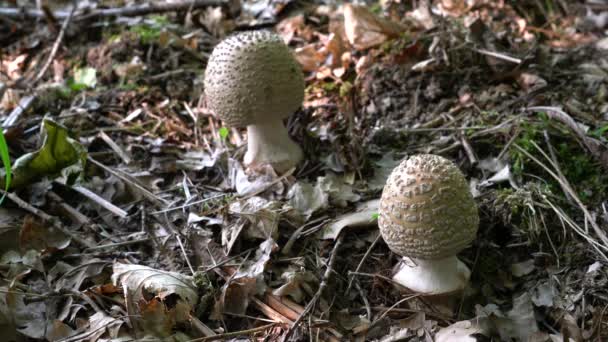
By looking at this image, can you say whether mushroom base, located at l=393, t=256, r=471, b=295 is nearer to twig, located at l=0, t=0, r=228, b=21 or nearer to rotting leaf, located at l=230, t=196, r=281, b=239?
rotting leaf, located at l=230, t=196, r=281, b=239

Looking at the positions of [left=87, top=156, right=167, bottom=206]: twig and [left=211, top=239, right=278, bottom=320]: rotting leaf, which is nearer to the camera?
[left=211, top=239, right=278, bottom=320]: rotting leaf

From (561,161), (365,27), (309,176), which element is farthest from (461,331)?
(365,27)

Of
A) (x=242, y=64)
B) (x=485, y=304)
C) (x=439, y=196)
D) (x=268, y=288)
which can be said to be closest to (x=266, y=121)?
(x=242, y=64)

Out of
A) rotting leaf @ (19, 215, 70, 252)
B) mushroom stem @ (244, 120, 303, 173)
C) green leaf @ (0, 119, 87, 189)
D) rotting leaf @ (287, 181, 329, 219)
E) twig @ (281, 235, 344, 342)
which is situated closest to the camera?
twig @ (281, 235, 344, 342)

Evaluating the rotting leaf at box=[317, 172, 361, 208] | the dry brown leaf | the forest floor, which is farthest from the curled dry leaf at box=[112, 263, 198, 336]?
the dry brown leaf

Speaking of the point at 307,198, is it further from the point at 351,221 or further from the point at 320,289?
the point at 320,289

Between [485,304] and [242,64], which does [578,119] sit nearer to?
[485,304]

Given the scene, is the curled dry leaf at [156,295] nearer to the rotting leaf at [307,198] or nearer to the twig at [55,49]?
the rotting leaf at [307,198]

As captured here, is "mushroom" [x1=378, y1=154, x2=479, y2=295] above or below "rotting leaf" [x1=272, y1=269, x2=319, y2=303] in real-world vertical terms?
above

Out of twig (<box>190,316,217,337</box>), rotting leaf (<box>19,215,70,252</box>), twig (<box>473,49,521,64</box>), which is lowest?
twig (<box>190,316,217,337</box>)
